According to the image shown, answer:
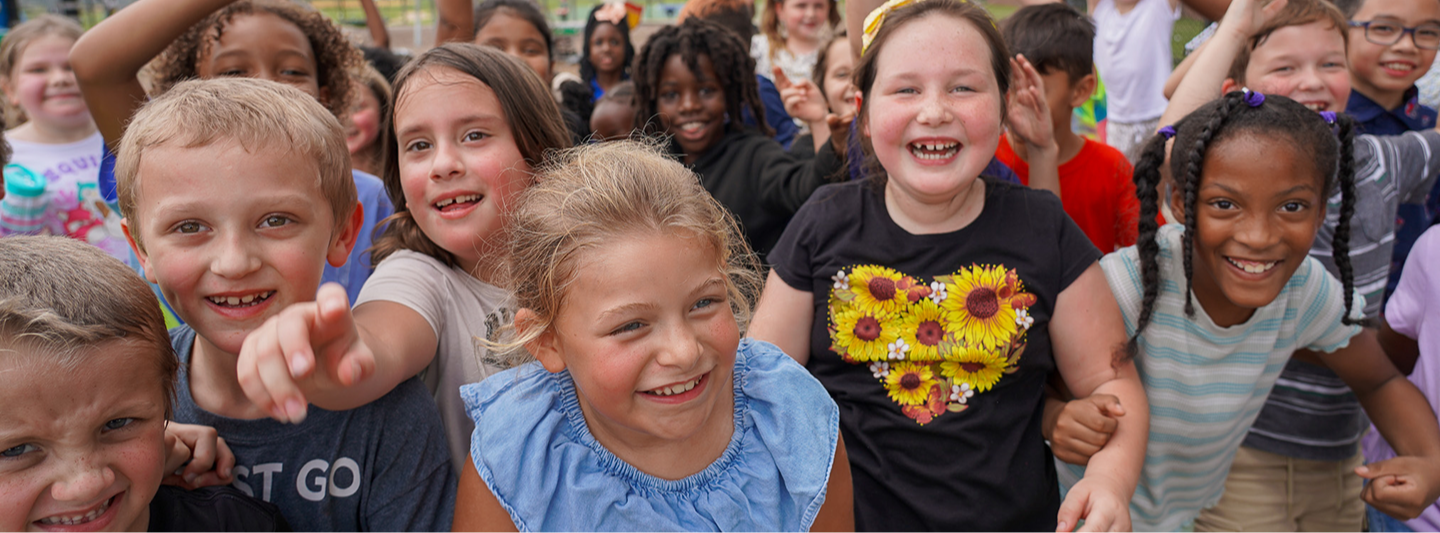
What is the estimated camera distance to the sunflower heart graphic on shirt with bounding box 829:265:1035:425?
6.04ft

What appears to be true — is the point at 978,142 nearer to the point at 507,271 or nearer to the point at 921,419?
the point at 921,419

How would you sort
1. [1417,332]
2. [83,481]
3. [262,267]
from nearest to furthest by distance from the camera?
[83,481]
[262,267]
[1417,332]

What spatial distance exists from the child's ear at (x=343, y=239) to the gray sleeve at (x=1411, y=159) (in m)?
2.73

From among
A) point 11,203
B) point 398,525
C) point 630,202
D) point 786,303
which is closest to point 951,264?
point 786,303

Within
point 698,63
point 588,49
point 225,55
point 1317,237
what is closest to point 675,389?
point 225,55

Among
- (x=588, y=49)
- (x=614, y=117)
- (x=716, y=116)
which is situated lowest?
(x=588, y=49)

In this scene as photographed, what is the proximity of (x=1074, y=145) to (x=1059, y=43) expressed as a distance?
1.30 ft

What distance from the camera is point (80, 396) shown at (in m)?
1.22

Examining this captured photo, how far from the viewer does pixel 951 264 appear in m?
1.88

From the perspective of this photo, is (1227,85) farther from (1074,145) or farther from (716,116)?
(716,116)

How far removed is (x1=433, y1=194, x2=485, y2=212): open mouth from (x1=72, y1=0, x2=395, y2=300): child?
6.4 inches

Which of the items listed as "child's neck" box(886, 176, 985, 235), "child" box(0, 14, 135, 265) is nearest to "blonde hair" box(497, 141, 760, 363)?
"child's neck" box(886, 176, 985, 235)

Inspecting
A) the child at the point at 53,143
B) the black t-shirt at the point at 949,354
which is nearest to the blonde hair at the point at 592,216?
the black t-shirt at the point at 949,354

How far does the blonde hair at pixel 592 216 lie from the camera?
1405 millimetres
